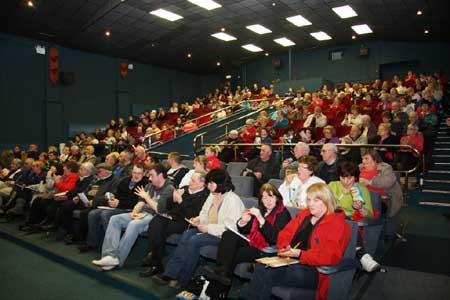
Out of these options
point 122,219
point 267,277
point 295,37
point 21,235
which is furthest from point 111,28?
point 267,277

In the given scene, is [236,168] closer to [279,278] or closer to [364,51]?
[279,278]

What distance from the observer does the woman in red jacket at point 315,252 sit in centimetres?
202

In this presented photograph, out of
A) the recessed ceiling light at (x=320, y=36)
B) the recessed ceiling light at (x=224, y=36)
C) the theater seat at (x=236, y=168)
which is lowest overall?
the theater seat at (x=236, y=168)

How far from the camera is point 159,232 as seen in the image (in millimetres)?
3141

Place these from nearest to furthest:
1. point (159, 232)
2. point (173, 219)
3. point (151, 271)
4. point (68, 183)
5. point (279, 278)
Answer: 1. point (279, 278)
2. point (151, 271)
3. point (159, 232)
4. point (173, 219)
5. point (68, 183)

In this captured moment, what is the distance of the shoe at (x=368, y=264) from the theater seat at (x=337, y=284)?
54 centimetres

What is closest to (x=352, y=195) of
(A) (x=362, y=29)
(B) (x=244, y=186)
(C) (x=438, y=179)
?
(B) (x=244, y=186)

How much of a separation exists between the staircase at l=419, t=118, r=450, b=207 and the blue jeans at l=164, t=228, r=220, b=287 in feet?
11.3

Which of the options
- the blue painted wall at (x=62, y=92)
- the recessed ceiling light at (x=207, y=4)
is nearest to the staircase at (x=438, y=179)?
the recessed ceiling light at (x=207, y=4)

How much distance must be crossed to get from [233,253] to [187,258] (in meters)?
0.49

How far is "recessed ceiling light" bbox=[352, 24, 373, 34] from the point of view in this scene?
10.2 meters

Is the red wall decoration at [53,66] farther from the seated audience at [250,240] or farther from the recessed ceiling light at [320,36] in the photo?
the seated audience at [250,240]

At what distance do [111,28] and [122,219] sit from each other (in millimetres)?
7702

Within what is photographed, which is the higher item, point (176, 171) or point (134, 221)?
point (176, 171)
